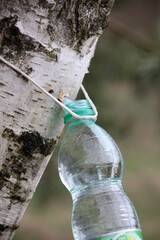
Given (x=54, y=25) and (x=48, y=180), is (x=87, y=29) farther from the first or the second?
(x=48, y=180)

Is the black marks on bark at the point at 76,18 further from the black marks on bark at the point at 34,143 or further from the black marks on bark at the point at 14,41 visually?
the black marks on bark at the point at 34,143

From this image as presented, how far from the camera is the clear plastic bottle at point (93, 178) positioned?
1.22 metres

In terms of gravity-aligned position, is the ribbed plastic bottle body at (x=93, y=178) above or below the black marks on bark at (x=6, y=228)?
above

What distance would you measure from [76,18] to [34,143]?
1.03ft

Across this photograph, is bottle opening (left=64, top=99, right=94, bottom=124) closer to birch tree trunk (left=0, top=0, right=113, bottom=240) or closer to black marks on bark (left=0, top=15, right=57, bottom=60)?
birch tree trunk (left=0, top=0, right=113, bottom=240)

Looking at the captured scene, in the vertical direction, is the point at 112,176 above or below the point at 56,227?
above

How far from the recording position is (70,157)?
127 cm

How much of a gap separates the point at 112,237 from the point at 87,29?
51cm

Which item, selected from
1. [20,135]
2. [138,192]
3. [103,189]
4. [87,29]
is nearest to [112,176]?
[103,189]

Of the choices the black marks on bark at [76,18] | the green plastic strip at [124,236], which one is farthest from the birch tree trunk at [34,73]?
the green plastic strip at [124,236]

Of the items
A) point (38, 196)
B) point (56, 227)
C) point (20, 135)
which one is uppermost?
point (20, 135)

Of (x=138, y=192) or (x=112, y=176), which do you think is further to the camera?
(x=138, y=192)

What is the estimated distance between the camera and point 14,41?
1.11 metres

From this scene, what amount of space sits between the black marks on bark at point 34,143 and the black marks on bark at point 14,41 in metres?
0.16
